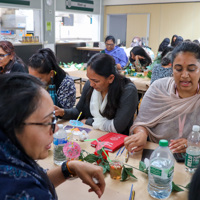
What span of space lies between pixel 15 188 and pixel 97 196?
564 mm

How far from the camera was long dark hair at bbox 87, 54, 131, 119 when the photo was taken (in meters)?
2.00

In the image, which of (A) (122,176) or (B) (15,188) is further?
(A) (122,176)

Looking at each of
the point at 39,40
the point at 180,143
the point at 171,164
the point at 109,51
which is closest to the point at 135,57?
the point at 109,51

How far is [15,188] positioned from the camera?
623 millimetres

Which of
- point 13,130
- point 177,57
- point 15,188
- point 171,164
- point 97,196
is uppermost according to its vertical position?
point 177,57

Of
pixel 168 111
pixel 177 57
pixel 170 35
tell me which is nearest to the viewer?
pixel 177 57

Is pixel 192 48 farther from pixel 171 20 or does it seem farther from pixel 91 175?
pixel 171 20

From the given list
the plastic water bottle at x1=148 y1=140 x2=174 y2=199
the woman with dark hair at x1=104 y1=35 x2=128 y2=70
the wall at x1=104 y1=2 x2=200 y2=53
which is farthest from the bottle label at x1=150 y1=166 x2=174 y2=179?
the wall at x1=104 y1=2 x2=200 y2=53

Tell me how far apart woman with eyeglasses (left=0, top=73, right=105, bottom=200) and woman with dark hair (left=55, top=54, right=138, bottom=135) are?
117 cm

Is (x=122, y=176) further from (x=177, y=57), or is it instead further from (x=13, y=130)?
(x=177, y=57)

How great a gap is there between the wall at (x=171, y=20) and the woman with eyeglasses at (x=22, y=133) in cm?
736

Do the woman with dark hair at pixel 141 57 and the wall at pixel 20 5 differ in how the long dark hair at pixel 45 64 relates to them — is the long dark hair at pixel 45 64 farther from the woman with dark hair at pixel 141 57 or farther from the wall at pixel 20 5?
the wall at pixel 20 5

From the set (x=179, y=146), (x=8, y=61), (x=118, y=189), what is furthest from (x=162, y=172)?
(x=8, y=61)

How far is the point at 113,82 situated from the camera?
81.0 inches
